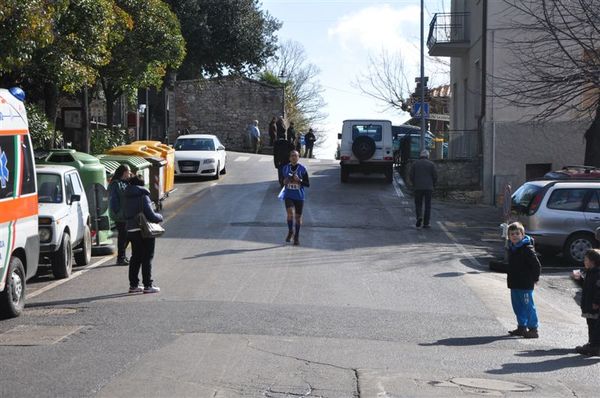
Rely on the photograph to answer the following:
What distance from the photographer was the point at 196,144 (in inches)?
1366

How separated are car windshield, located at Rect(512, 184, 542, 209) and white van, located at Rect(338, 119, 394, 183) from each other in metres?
12.7

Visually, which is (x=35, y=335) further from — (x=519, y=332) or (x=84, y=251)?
(x=84, y=251)

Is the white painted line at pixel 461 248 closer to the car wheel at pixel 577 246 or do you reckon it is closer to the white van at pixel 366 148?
the car wheel at pixel 577 246

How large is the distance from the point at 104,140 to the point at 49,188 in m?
18.5

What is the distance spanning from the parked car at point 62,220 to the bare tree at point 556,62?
41.4 ft

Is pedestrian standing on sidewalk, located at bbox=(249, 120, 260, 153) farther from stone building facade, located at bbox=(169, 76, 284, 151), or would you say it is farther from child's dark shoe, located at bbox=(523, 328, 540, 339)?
child's dark shoe, located at bbox=(523, 328, 540, 339)

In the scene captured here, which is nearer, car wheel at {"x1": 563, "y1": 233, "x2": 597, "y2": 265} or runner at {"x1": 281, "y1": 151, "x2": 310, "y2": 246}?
car wheel at {"x1": 563, "y1": 233, "x2": 597, "y2": 265}

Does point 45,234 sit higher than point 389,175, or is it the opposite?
point 389,175

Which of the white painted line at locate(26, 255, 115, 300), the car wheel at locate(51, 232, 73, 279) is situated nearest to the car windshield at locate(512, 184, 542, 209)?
the white painted line at locate(26, 255, 115, 300)

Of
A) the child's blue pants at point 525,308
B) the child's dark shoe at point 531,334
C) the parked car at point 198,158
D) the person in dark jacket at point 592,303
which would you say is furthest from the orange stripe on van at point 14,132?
the parked car at point 198,158

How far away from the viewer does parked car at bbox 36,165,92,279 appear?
14.5 metres

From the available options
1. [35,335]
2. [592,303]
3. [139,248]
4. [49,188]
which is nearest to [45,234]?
[49,188]

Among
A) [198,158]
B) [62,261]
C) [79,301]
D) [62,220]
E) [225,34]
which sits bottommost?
[79,301]

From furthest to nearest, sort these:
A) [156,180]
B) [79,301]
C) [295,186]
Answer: [156,180]
[295,186]
[79,301]
